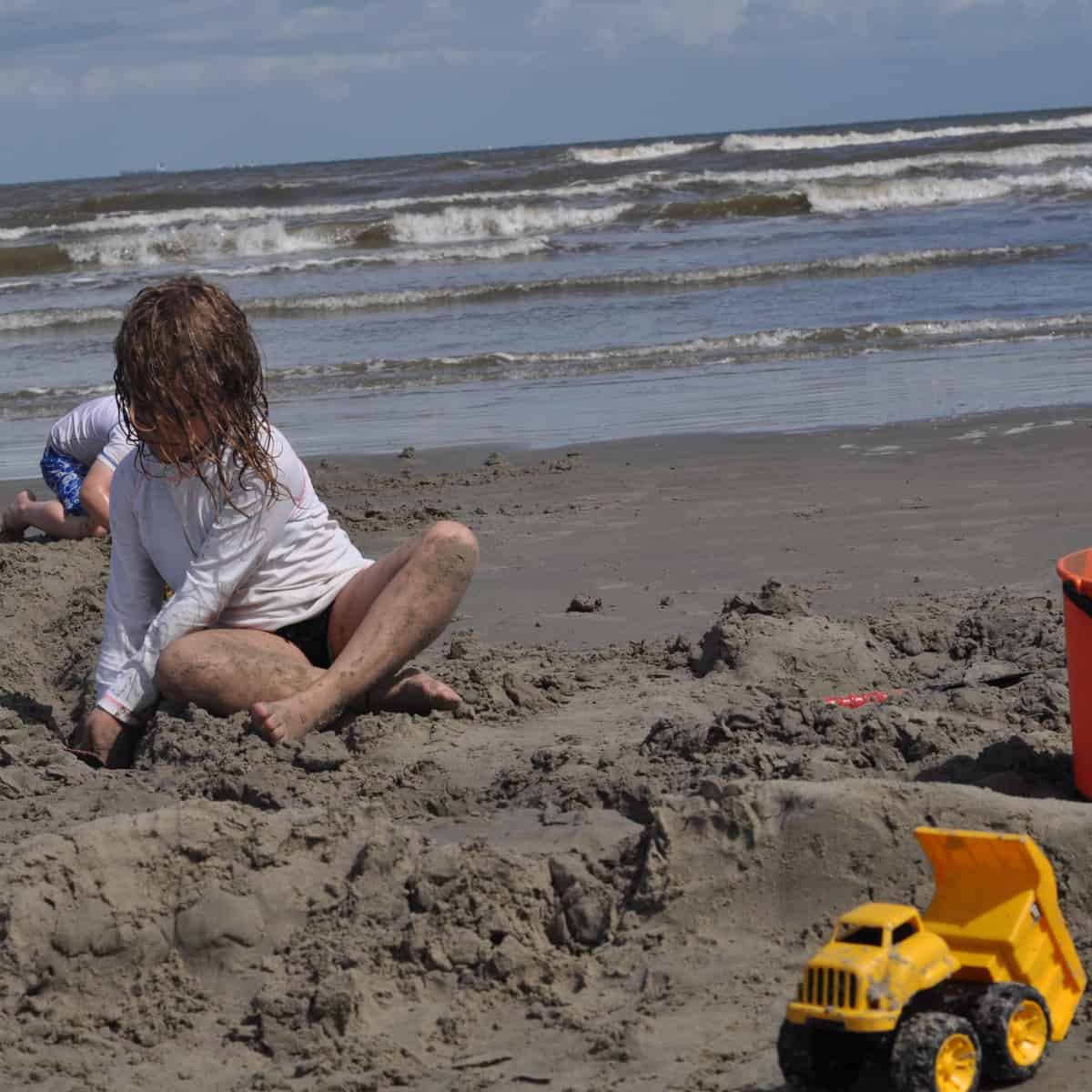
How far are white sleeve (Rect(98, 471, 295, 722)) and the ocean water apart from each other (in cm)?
463

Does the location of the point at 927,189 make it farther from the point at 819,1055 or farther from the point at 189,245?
the point at 819,1055

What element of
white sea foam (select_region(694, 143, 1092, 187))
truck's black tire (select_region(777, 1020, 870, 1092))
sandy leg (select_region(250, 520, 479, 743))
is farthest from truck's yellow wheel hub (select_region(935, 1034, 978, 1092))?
white sea foam (select_region(694, 143, 1092, 187))

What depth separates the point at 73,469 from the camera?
6.51 m

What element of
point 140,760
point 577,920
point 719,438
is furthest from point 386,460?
point 577,920

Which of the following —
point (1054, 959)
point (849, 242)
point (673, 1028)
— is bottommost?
point (673, 1028)

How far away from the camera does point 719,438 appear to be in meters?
7.85

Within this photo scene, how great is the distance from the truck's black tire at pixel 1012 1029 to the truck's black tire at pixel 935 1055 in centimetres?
2

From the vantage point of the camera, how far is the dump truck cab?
6.15 feet

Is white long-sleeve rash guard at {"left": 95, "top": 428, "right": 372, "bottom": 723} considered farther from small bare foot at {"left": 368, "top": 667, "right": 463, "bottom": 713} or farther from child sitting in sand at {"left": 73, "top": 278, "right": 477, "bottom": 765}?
small bare foot at {"left": 368, "top": 667, "right": 463, "bottom": 713}

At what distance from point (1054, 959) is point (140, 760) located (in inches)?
89.8

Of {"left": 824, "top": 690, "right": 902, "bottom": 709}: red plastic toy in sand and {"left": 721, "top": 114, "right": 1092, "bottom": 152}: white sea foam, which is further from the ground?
{"left": 721, "top": 114, "right": 1092, "bottom": 152}: white sea foam

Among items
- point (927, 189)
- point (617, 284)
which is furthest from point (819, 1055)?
point (927, 189)

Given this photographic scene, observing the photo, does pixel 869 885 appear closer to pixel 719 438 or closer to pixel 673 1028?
pixel 673 1028

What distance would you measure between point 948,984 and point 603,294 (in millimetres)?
13322
